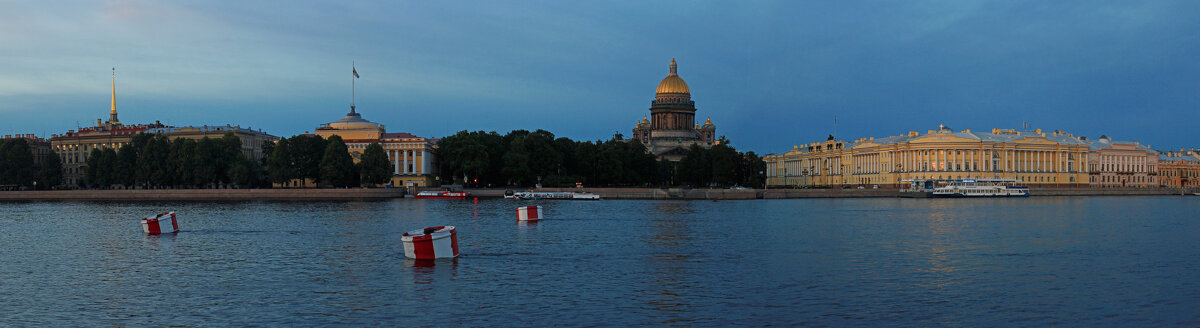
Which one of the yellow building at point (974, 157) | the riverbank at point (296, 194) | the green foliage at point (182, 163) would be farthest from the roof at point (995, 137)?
the green foliage at point (182, 163)

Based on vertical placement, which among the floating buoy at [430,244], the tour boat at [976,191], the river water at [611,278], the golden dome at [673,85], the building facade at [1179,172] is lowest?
the river water at [611,278]

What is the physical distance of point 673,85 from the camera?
164 m

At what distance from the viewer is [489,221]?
48.3 metres

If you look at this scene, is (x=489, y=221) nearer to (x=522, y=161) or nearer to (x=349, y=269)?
(x=349, y=269)

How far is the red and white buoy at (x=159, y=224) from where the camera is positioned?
38.7 meters

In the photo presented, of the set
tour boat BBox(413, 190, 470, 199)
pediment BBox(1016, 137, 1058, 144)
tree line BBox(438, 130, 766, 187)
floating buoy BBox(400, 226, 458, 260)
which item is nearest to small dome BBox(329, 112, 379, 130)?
tree line BBox(438, 130, 766, 187)

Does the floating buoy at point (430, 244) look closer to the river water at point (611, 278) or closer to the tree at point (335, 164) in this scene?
the river water at point (611, 278)

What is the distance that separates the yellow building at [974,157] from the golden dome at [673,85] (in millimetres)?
32098

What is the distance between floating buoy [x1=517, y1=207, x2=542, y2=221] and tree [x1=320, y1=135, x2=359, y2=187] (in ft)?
171

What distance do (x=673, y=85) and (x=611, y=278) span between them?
465ft

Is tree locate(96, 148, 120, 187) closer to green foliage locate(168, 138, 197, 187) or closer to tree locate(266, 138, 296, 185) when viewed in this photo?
green foliage locate(168, 138, 197, 187)

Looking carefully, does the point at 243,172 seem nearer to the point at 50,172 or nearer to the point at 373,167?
the point at 373,167

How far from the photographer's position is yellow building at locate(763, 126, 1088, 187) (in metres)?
125

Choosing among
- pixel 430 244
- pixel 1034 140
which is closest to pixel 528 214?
pixel 430 244
